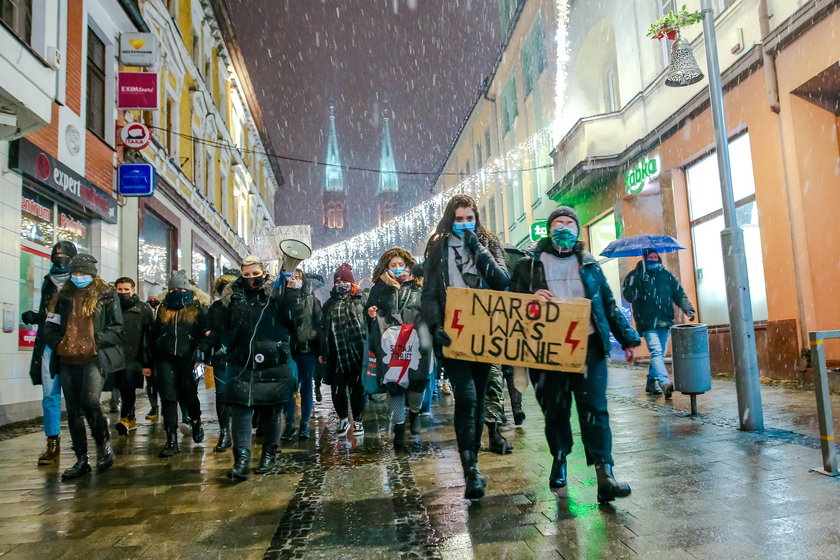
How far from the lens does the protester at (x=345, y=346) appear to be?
6.92 meters

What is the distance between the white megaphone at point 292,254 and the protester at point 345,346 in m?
1.75

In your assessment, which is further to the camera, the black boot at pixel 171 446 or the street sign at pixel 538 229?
the street sign at pixel 538 229

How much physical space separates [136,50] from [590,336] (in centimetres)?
1393

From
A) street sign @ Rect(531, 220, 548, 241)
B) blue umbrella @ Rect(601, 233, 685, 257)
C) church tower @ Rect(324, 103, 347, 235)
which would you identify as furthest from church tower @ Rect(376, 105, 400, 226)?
blue umbrella @ Rect(601, 233, 685, 257)

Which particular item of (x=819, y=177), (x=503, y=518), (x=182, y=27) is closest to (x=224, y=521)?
(x=503, y=518)

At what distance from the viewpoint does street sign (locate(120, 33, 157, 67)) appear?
14.7m

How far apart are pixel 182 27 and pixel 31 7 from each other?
11711 mm

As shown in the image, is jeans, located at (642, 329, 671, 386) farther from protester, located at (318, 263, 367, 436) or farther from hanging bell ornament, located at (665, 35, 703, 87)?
protester, located at (318, 263, 367, 436)

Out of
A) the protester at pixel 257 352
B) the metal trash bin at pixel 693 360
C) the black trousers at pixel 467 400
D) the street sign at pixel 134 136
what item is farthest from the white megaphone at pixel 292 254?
the street sign at pixel 134 136

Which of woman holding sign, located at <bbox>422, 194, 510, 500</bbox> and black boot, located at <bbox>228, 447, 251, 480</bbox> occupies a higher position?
woman holding sign, located at <bbox>422, 194, 510, 500</bbox>

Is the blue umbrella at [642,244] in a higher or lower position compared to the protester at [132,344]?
higher

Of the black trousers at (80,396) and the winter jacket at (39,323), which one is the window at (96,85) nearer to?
the winter jacket at (39,323)

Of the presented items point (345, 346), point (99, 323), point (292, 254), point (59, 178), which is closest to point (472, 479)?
point (292, 254)

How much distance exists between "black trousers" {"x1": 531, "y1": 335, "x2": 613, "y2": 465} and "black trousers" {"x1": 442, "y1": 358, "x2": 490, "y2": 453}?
38cm
